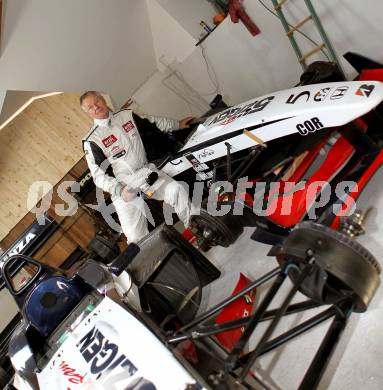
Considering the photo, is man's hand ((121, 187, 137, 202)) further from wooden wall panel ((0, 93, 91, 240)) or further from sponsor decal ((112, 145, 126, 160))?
wooden wall panel ((0, 93, 91, 240))

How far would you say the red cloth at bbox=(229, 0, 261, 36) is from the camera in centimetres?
381

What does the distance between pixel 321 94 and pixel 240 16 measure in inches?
71.0

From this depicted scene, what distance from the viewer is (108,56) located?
4.54 metres

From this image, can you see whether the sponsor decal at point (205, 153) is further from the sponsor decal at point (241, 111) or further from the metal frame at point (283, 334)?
the metal frame at point (283, 334)

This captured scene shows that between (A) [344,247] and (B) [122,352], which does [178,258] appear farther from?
(A) [344,247]

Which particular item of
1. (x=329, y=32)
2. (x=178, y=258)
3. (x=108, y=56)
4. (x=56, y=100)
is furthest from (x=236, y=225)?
(x=56, y=100)

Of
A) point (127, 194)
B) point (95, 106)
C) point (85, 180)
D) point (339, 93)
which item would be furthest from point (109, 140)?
point (339, 93)

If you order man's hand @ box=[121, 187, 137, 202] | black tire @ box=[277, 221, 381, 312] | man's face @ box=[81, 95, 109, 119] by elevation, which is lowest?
black tire @ box=[277, 221, 381, 312]

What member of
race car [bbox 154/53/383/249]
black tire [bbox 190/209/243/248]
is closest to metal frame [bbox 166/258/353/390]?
race car [bbox 154/53/383/249]

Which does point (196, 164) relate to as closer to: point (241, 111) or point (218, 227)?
point (241, 111)

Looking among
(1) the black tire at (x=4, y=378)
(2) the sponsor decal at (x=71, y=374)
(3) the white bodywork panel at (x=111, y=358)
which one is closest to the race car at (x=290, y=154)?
(3) the white bodywork panel at (x=111, y=358)

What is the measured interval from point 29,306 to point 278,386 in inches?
56.8

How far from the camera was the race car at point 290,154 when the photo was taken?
234 cm

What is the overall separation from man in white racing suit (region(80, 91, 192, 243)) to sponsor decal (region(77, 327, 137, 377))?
4.99ft
